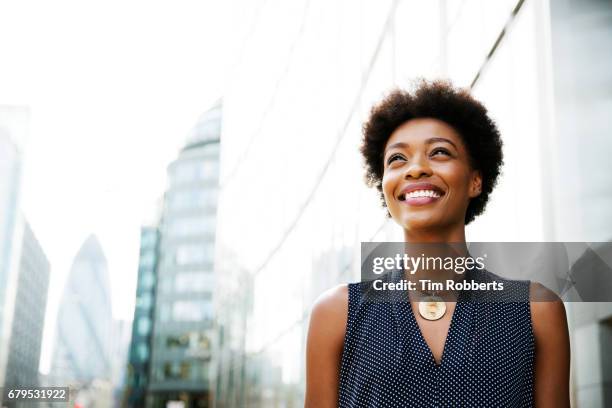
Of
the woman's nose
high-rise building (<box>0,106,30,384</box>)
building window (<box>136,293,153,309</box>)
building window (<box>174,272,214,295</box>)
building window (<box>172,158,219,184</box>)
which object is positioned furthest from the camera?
building window (<box>172,158,219,184</box>)

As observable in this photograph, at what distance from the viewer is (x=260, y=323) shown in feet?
52.4

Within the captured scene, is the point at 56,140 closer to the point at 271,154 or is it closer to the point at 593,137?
the point at 271,154

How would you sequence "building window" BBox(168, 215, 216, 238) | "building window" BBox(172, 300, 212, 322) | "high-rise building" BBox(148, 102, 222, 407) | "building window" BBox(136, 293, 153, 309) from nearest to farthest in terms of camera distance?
"high-rise building" BBox(148, 102, 222, 407) → "building window" BBox(172, 300, 212, 322) → "building window" BBox(168, 215, 216, 238) → "building window" BBox(136, 293, 153, 309)

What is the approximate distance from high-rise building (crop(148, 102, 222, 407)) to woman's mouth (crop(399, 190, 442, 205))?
164 ft

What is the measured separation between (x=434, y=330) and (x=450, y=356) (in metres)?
0.07

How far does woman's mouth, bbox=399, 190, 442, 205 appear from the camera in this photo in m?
1.40

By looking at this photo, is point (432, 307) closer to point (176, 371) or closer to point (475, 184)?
point (475, 184)

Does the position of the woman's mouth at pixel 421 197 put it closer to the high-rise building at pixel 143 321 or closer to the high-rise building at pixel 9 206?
the high-rise building at pixel 9 206

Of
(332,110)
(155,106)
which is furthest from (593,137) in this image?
(155,106)

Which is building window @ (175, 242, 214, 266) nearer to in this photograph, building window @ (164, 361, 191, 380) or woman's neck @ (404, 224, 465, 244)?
building window @ (164, 361, 191, 380)

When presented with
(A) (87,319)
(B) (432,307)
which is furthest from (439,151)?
(A) (87,319)

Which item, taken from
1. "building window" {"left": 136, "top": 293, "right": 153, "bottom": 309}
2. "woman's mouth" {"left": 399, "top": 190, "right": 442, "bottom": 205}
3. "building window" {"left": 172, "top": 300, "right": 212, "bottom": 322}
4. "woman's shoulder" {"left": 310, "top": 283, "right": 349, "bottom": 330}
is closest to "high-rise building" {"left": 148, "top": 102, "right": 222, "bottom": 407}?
"building window" {"left": 172, "top": 300, "right": 212, "bottom": 322}

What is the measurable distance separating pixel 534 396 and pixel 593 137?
4.11ft

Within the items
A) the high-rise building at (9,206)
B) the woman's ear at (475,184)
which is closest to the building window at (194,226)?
the high-rise building at (9,206)
